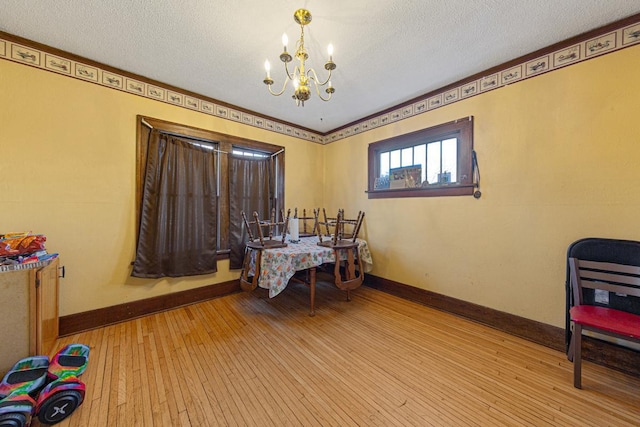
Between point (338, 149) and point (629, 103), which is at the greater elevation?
point (338, 149)

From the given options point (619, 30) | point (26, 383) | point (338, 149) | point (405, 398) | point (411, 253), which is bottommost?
point (405, 398)

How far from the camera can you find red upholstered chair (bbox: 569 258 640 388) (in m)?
1.48

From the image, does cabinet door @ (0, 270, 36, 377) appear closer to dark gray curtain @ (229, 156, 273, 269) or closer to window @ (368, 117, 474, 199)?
dark gray curtain @ (229, 156, 273, 269)

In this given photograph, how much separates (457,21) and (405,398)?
8.94 feet

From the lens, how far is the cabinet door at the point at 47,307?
5.20 feet

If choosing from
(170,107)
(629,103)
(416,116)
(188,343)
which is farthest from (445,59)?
(188,343)

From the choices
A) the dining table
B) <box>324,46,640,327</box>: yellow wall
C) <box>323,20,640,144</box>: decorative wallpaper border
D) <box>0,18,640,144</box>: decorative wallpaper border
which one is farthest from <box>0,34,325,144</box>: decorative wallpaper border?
<box>324,46,640,327</box>: yellow wall

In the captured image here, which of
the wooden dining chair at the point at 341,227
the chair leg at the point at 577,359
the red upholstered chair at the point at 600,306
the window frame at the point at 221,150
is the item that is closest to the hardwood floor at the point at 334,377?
the chair leg at the point at 577,359

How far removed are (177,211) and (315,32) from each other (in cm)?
242

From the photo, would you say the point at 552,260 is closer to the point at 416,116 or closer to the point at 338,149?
the point at 416,116

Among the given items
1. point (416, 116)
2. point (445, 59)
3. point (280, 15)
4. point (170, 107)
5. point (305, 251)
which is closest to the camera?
point (280, 15)

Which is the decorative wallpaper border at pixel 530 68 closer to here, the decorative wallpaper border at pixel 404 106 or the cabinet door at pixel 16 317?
the decorative wallpaper border at pixel 404 106

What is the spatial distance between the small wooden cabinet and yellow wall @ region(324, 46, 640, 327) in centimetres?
348

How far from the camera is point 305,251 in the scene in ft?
8.34
